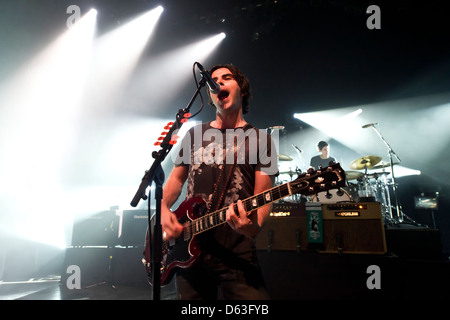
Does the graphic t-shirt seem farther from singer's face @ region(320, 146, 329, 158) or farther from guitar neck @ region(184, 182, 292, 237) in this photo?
singer's face @ region(320, 146, 329, 158)

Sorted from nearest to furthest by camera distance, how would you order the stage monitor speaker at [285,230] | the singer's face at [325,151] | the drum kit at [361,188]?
the stage monitor speaker at [285,230] → the drum kit at [361,188] → the singer's face at [325,151]

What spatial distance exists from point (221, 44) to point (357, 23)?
3.87 metres

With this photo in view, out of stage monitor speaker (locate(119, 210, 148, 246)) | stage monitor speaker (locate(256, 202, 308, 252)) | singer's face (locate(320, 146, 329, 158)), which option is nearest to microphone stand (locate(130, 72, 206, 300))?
stage monitor speaker (locate(256, 202, 308, 252))

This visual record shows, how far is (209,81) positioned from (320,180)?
1149 mm

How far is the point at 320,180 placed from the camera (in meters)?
1.73

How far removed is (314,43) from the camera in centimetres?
723

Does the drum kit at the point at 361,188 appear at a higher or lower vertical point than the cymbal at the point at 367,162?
lower

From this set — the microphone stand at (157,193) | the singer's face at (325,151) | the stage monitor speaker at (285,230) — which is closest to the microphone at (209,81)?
the microphone stand at (157,193)

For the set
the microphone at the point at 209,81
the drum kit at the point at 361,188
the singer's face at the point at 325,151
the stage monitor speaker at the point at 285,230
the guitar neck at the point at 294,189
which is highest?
the singer's face at the point at 325,151

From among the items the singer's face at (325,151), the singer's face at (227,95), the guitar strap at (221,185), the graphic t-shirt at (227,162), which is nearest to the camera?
the graphic t-shirt at (227,162)

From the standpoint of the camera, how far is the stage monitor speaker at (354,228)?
11.8 ft

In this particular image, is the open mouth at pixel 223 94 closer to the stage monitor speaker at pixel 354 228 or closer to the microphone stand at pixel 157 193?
the microphone stand at pixel 157 193
